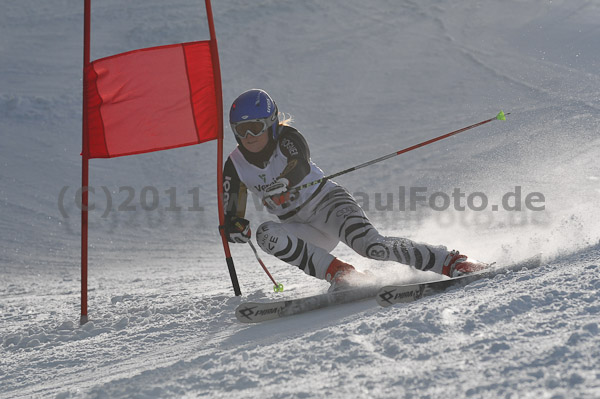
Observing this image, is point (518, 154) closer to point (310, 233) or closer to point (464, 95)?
point (464, 95)

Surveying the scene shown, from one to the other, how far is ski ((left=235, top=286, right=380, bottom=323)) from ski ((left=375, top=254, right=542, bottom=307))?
353mm

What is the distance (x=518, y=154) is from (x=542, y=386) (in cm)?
815

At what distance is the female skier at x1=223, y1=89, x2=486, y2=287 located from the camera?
376 cm

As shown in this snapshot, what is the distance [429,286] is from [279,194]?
125cm

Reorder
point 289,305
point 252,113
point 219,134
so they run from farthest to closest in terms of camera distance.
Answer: point 219,134, point 252,113, point 289,305

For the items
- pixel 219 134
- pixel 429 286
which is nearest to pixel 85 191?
pixel 219 134

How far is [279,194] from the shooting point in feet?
13.4

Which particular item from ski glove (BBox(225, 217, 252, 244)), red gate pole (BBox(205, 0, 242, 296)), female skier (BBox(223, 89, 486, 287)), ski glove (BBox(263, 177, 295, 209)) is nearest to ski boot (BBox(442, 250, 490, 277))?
female skier (BBox(223, 89, 486, 287))

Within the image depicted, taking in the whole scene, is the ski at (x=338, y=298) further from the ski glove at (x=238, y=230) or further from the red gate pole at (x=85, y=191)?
the red gate pole at (x=85, y=191)

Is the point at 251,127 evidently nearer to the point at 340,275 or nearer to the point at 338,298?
the point at 340,275

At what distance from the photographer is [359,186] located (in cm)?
939

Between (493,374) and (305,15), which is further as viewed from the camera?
(305,15)

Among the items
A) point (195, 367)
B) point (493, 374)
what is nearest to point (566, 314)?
point (493, 374)

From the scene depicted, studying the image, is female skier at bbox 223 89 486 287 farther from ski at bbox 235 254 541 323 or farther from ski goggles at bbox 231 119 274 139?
ski at bbox 235 254 541 323
